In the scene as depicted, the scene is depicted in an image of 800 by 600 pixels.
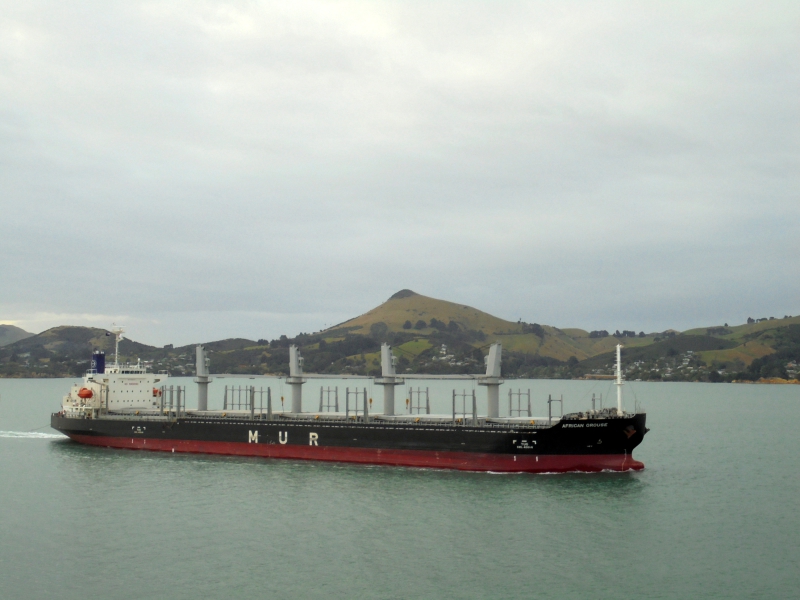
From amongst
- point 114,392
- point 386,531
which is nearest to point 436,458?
point 386,531

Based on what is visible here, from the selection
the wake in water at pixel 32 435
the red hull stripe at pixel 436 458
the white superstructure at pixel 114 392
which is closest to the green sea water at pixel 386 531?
the red hull stripe at pixel 436 458

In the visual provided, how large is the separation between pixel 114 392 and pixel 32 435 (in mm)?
15892

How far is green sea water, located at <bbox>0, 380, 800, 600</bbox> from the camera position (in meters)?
25.7

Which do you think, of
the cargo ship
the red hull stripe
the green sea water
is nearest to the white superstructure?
the cargo ship

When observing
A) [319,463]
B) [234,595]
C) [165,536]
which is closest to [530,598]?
[234,595]

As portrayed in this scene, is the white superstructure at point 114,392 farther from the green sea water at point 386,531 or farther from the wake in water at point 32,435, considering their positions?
the green sea water at point 386,531

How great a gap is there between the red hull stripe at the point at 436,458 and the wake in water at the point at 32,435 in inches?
852

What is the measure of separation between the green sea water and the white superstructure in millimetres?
9324

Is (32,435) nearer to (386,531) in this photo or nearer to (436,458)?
(436,458)

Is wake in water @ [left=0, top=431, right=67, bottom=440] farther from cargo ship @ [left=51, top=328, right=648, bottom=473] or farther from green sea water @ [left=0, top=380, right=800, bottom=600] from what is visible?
green sea water @ [left=0, top=380, right=800, bottom=600]

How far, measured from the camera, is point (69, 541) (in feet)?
101

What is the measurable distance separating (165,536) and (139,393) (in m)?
33.7

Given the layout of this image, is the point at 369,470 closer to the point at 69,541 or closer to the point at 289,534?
the point at 289,534

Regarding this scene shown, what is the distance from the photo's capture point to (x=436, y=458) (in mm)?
45344
